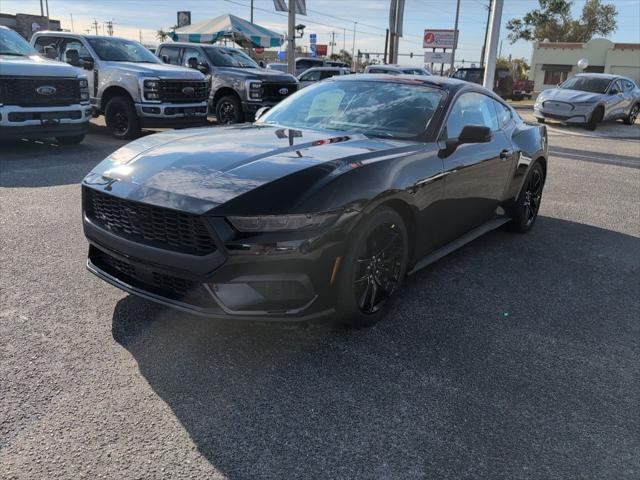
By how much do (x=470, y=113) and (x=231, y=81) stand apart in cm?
894

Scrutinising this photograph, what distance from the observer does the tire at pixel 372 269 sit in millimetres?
3146

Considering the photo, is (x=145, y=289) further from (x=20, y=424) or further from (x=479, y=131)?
(x=479, y=131)

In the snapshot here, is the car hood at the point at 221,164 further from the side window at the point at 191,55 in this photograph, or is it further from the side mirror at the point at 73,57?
the side window at the point at 191,55

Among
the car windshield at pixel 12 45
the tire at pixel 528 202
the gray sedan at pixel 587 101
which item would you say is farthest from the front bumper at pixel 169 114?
the gray sedan at pixel 587 101

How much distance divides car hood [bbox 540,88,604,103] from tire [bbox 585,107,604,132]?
37 cm

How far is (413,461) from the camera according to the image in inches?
93.7

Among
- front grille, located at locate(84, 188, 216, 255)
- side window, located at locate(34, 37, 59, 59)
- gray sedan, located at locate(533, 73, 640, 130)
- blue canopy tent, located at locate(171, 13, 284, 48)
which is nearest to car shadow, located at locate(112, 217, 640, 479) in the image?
front grille, located at locate(84, 188, 216, 255)

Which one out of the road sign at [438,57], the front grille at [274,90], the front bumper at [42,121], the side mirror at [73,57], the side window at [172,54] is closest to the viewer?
the front bumper at [42,121]

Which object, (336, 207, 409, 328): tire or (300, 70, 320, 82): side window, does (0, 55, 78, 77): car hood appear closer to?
(336, 207, 409, 328): tire

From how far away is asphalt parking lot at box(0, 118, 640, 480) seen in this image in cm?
237

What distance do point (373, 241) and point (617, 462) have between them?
5.54ft

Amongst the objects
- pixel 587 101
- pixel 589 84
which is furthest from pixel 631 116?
pixel 587 101

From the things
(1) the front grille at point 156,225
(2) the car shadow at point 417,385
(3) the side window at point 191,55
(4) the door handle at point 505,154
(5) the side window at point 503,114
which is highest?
(3) the side window at point 191,55

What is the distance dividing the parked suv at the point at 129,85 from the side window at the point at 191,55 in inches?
65.9
